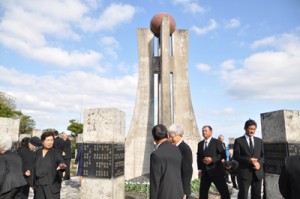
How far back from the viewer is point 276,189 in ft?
16.8

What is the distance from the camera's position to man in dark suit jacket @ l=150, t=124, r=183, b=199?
10.6ft

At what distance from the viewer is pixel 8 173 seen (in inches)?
146

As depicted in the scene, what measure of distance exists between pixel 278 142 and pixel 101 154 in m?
3.55

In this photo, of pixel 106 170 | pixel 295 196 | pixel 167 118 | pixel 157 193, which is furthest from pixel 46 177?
pixel 167 118

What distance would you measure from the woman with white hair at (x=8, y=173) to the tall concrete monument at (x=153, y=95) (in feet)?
28.0

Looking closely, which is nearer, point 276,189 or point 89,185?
point 276,189

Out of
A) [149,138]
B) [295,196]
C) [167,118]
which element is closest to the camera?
[295,196]

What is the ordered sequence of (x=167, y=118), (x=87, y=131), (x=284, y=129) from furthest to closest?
(x=167, y=118)
(x=87, y=131)
(x=284, y=129)

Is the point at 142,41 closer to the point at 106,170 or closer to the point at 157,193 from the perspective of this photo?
the point at 106,170

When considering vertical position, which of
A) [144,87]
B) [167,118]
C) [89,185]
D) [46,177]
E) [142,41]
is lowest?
[89,185]

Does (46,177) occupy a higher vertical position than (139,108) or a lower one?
lower

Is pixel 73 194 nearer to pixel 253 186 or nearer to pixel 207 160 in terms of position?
pixel 207 160

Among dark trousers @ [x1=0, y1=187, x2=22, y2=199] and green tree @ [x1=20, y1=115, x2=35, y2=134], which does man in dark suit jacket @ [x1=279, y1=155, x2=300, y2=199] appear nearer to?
dark trousers @ [x1=0, y1=187, x2=22, y2=199]

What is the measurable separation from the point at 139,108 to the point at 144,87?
1034 mm
